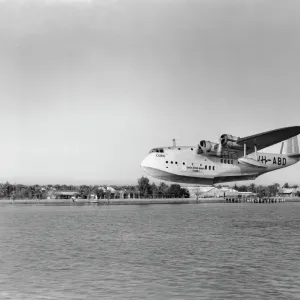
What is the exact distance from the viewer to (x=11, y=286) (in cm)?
1703

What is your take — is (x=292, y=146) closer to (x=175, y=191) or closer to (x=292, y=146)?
(x=292, y=146)

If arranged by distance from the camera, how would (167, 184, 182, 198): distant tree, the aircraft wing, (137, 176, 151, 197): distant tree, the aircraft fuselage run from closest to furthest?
the aircraft fuselage, the aircraft wing, (137, 176, 151, 197): distant tree, (167, 184, 182, 198): distant tree

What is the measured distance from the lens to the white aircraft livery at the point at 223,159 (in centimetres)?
7112

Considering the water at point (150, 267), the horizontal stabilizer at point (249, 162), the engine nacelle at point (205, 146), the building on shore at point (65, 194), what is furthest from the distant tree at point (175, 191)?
the water at point (150, 267)

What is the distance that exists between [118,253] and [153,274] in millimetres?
6275

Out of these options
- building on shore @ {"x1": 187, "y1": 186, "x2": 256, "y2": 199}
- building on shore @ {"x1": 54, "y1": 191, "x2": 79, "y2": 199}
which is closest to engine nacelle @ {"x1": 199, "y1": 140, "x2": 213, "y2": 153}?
building on shore @ {"x1": 54, "y1": 191, "x2": 79, "y2": 199}

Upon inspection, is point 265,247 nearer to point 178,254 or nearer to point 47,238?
point 178,254

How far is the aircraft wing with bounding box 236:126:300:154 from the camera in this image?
7638 cm

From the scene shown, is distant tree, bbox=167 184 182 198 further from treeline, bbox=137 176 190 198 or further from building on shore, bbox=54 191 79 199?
building on shore, bbox=54 191 79 199

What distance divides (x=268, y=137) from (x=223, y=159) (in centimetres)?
808

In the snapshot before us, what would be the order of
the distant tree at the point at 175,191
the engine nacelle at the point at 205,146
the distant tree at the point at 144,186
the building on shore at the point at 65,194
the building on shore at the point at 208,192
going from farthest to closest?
the building on shore at the point at 208,192 → the building on shore at the point at 65,194 → the distant tree at the point at 175,191 → the distant tree at the point at 144,186 → the engine nacelle at the point at 205,146

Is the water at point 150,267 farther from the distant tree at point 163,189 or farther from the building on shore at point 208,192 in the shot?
the building on shore at point 208,192

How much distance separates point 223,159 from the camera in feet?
254

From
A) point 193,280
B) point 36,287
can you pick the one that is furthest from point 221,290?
point 36,287
